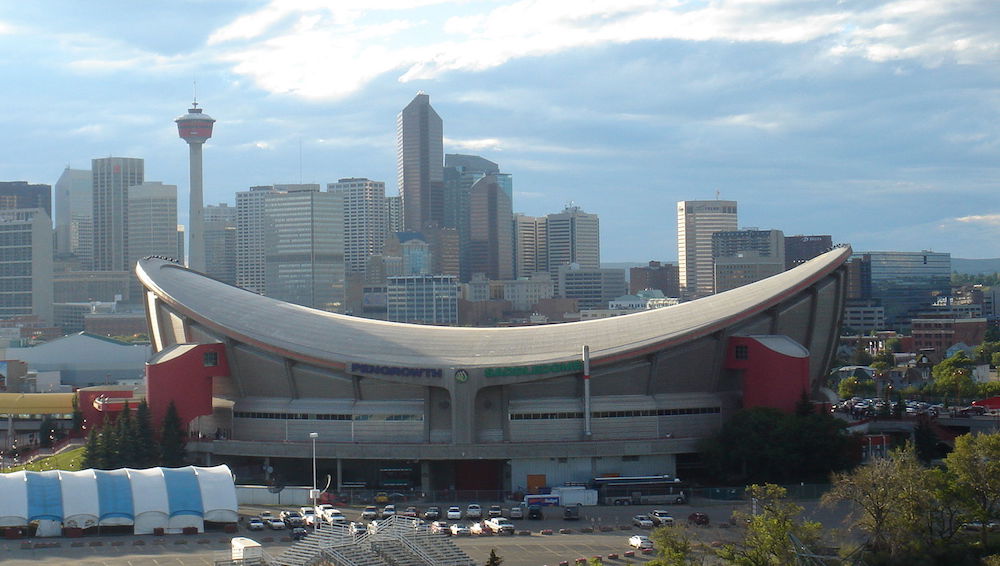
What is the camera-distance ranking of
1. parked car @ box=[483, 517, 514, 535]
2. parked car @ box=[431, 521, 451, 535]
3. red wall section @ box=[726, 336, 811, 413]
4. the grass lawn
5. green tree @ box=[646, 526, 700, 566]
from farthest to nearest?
red wall section @ box=[726, 336, 811, 413]
the grass lawn
parked car @ box=[483, 517, 514, 535]
parked car @ box=[431, 521, 451, 535]
green tree @ box=[646, 526, 700, 566]

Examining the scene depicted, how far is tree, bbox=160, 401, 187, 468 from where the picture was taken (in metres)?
73.9

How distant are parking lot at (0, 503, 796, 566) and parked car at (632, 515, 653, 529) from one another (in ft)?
1.35

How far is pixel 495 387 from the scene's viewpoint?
75.1m

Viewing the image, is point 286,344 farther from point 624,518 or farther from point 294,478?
point 624,518

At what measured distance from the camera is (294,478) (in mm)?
75000

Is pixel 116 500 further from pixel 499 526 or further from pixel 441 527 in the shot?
pixel 499 526

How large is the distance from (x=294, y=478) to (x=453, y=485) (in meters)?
9.04

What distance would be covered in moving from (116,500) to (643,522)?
23.5m

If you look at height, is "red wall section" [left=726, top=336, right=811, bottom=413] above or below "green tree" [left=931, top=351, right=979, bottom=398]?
above

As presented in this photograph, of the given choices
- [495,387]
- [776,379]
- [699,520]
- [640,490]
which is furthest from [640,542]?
[776,379]

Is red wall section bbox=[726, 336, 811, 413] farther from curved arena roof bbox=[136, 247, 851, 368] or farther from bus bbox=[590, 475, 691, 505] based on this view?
bus bbox=[590, 475, 691, 505]

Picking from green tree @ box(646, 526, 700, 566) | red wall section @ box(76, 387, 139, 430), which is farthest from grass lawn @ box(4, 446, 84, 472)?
green tree @ box(646, 526, 700, 566)

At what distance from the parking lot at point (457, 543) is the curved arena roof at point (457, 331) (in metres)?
15.2

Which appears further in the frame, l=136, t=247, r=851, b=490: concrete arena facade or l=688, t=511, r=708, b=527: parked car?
l=136, t=247, r=851, b=490: concrete arena facade
